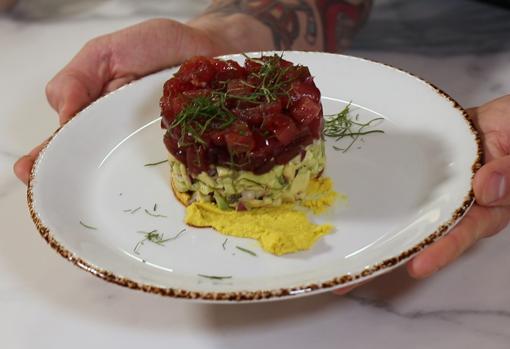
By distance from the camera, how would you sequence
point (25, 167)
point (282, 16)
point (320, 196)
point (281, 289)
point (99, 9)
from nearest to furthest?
point (281, 289), point (320, 196), point (25, 167), point (282, 16), point (99, 9)

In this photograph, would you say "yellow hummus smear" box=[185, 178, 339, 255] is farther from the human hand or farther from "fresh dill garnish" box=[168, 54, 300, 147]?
the human hand

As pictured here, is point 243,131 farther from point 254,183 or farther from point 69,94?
point 69,94

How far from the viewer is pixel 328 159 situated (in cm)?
218

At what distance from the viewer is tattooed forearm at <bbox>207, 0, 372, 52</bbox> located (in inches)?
118

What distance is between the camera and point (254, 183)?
1924 mm

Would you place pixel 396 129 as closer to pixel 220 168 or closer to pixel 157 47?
pixel 220 168

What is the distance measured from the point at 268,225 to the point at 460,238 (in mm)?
513

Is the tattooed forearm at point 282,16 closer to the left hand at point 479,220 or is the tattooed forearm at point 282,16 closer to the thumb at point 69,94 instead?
the thumb at point 69,94

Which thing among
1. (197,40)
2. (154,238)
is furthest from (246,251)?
(197,40)

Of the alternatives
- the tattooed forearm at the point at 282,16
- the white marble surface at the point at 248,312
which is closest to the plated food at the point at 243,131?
the white marble surface at the point at 248,312

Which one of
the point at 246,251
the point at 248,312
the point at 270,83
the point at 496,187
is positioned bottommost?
the point at 248,312

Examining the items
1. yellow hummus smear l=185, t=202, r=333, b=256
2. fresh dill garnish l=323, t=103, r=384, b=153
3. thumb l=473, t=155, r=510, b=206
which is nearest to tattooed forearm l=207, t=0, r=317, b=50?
fresh dill garnish l=323, t=103, r=384, b=153

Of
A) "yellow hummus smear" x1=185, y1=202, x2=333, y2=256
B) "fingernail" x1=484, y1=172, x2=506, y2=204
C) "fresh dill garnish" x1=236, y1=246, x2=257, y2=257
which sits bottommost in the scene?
"fresh dill garnish" x1=236, y1=246, x2=257, y2=257

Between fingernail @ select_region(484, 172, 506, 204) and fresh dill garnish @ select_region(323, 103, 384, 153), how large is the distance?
1.81 ft
